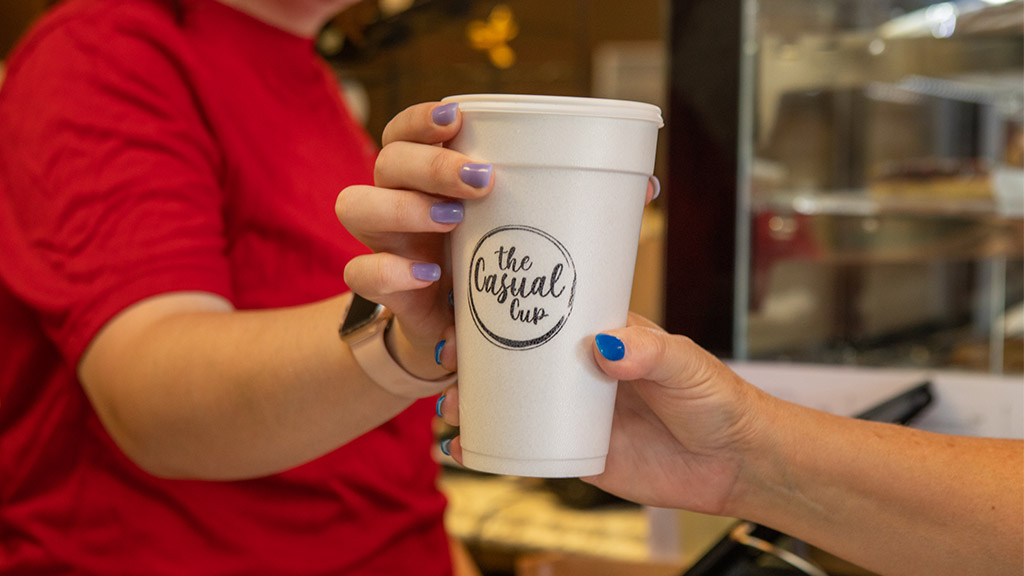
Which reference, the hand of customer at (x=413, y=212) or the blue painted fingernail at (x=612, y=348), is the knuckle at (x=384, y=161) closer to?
the hand of customer at (x=413, y=212)

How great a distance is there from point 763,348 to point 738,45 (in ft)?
1.28

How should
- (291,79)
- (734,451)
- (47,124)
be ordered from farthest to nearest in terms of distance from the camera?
(291,79) < (47,124) < (734,451)

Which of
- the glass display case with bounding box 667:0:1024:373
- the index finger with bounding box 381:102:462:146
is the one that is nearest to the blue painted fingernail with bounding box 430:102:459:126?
the index finger with bounding box 381:102:462:146

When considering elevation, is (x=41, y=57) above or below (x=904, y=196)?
above

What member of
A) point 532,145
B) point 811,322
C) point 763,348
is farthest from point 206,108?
point 811,322

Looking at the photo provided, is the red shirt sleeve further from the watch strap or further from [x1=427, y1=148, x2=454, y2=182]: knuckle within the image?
[x1=427, y1=148, x2=454, y2=182]: knuckle

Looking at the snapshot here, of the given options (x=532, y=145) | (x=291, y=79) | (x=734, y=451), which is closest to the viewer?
(x=532, y=145)

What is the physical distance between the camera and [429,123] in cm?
50

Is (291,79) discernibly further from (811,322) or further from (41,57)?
(811,322)

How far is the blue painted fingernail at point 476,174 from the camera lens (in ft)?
1.57

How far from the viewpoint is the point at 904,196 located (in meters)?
1.39

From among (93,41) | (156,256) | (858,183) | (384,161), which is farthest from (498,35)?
(384,161)

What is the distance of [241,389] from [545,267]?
31 cm

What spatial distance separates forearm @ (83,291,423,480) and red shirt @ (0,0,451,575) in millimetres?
48
